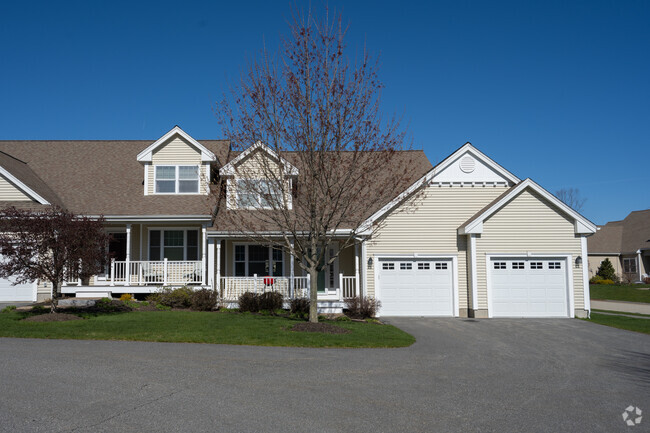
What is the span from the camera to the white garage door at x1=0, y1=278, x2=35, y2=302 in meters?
20.1

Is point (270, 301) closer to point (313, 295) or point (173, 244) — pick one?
point (313, 295)

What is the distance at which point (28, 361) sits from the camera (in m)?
9.38

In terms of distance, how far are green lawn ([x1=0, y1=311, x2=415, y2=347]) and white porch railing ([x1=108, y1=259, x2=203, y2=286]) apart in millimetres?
4012

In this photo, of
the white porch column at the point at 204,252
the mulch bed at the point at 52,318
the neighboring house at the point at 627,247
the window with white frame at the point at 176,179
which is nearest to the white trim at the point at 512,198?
the white porch column at the point at 204,252

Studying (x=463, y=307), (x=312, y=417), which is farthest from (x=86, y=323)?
(x=463, y=307)

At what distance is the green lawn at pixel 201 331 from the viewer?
12.2 m

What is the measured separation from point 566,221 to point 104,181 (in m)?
19.4

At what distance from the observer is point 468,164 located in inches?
790

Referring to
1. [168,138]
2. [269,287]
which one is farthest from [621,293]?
[168,138]

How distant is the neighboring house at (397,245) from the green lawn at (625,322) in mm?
814

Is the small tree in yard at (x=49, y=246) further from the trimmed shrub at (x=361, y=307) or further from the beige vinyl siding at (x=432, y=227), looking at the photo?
the beige vinyl siding at (x=432, y=227)

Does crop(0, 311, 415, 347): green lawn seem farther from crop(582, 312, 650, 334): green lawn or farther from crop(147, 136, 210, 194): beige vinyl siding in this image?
crop(582, 312, 650, 334): green lawn

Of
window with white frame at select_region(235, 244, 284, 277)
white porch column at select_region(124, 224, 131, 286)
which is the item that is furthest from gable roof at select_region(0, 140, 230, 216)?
window with white frame at select_region(235, 244, 284, 277)

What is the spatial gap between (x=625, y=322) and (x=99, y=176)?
22304 millimetres
